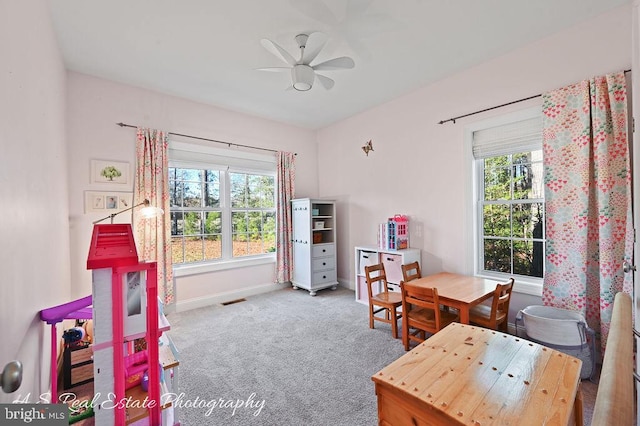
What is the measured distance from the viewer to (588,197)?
7.57 feet

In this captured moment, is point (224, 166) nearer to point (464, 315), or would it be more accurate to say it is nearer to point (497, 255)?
point (464, 315)

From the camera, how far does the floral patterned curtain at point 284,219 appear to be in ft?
15.1

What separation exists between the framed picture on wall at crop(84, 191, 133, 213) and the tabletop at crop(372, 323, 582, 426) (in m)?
3.46

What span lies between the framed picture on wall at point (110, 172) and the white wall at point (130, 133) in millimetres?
54

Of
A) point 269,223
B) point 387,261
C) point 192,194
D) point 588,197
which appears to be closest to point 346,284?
point 387,261

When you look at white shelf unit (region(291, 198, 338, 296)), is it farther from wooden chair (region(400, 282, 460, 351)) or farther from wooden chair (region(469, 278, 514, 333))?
wooden chair (region(469, 278, 514, 333))

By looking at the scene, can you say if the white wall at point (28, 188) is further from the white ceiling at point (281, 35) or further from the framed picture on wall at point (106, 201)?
the framed picture on wall at point (106, 201)

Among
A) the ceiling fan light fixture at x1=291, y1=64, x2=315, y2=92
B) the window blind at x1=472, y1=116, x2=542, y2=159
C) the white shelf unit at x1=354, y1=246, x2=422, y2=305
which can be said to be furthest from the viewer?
the white shelf unit at x1=354, y1=246, x2=422, y2=305

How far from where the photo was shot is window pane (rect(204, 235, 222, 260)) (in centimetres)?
408

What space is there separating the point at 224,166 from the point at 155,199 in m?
1.08

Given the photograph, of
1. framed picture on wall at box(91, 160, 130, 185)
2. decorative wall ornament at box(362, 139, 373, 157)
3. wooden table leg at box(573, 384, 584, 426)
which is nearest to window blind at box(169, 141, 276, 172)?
framed picture on wall at box(91, 160, 130, 185)

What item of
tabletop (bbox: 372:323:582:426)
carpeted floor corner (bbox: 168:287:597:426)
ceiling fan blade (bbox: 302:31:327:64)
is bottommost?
carpeted floor corner (bbox: 168:287:597:426)

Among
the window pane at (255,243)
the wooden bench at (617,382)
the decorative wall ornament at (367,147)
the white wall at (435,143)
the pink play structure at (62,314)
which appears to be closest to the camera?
the wooden bench at (617,382)

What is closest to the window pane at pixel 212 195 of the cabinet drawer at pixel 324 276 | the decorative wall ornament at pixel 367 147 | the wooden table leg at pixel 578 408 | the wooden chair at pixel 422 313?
the cabinet drawer at pixel 324 276
